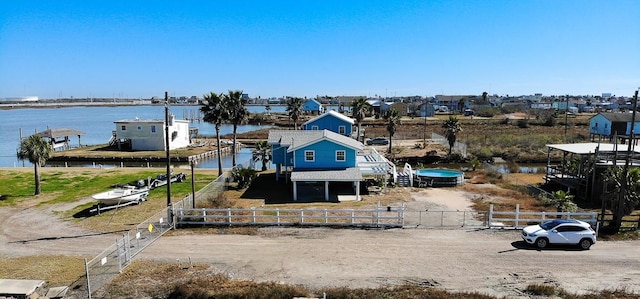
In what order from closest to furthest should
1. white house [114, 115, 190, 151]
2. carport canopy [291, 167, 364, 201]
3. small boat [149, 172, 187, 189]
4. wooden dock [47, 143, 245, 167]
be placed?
carport canopy [291, 167, 364, 201] → small boat [149, 172, 187, 189] → wooden dock [47, 143, 245, 167] → white house [114, 115, 190, 151]

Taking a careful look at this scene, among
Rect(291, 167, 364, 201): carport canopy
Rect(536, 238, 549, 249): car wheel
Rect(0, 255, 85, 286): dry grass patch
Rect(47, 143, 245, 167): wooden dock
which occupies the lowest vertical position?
Rect(47, 143, 245, 167): wooden dock

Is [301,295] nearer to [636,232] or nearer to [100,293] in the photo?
[100,293]

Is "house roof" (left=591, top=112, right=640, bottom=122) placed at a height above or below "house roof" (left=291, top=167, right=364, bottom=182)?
above

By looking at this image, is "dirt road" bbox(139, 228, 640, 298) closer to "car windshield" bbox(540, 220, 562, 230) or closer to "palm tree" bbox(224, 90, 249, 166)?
"car windshield" bbox(540, 220, 562, 230)

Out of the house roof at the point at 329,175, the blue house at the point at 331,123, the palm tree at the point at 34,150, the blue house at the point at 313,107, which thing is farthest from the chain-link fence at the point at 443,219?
the blue house at the point at 313,107

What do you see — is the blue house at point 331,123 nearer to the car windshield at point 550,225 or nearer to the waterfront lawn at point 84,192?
the waterfront lawn at point 84,192

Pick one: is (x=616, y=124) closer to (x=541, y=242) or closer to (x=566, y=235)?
(x=566, y=235)

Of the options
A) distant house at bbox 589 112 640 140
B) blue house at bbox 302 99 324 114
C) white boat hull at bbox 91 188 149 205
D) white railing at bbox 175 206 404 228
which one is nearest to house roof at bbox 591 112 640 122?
distant house at bbox 589 112 640 140
